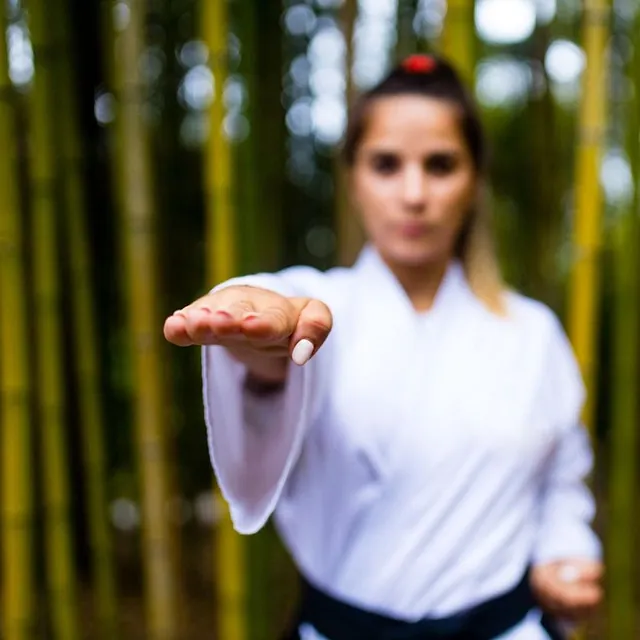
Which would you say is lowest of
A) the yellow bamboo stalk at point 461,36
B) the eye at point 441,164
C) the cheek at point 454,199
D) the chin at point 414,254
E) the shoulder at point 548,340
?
the shoulder at point 548,340

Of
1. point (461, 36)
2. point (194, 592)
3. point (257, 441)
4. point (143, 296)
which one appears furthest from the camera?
point (194, 592)

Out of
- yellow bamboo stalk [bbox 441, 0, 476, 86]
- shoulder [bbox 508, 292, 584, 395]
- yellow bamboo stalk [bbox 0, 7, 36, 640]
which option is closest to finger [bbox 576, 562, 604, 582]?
shoulder [bbox 508, 292, 584, 395]

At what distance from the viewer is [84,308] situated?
3.25 ft

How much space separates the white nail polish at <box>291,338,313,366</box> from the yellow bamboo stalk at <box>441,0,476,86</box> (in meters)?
0.46

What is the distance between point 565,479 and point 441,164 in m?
0.29

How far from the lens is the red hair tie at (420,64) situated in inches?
25.9

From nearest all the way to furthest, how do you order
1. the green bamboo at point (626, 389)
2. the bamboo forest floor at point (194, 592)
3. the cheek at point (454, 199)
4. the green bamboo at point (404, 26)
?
the cheek at point (454, 199), the green bamboo at point (626, 389), the green bamboo at point (404, 26), the bamboo forest floor at point (194, 592)

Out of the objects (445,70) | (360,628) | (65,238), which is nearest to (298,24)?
(65,238)

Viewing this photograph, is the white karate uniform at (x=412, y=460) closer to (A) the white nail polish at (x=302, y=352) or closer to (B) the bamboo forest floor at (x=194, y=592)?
(A) the white nail polish at (x=302, y=352)

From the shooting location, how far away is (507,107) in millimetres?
2068

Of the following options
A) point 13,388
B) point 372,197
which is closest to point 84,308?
point 13,388

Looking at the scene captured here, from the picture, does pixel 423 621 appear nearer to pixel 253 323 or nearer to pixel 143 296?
pixel 253 323

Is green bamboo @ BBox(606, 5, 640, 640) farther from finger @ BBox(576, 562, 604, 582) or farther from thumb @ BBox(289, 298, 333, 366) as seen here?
thumb @ BBox(289, 298, 333, 366)

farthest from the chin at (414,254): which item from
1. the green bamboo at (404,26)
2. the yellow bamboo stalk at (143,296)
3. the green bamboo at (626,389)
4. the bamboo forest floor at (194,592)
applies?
the bamboo forest floor at (194,592)
